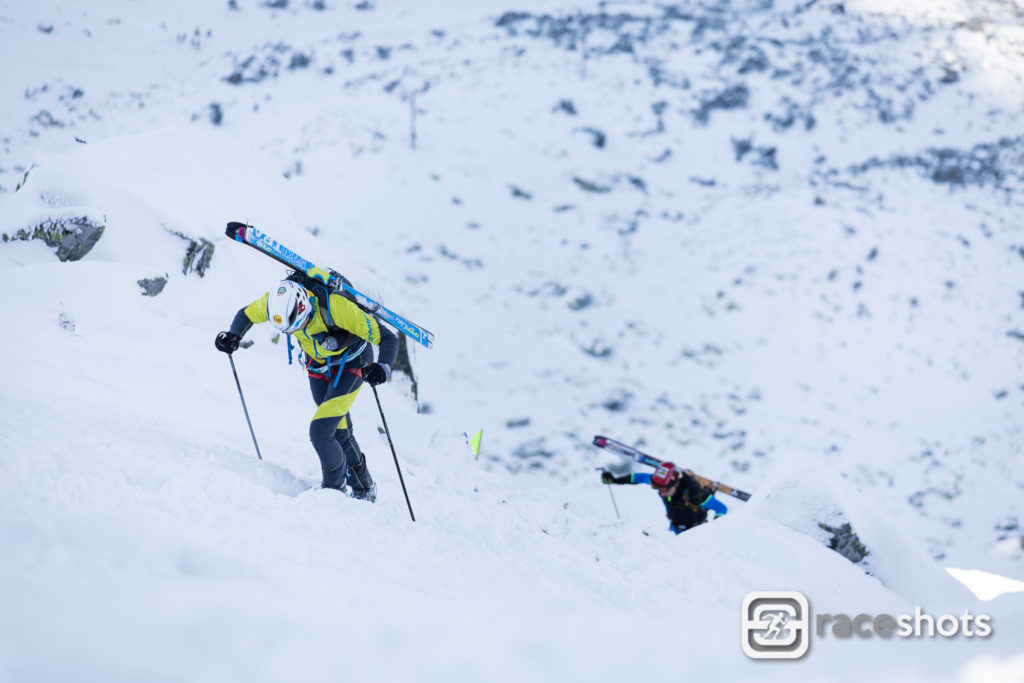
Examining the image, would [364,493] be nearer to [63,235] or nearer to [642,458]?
[642,458]

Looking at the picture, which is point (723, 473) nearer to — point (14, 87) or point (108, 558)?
point (108, 558)

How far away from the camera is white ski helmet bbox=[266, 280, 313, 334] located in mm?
4512

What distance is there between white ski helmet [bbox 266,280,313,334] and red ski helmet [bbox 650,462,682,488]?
4748 millimetres

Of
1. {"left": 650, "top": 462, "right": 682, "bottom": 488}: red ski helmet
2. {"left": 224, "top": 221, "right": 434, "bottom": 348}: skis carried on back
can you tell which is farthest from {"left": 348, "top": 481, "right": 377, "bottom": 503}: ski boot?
{"left": 650, "top": 462, "right": 682, "bottom": 488}: red ski helmet

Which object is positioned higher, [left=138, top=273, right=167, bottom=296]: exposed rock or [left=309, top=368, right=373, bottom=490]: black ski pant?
[left=138, top=273, right=167, bottom=296]: exposed rock

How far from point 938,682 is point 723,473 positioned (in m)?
10.4

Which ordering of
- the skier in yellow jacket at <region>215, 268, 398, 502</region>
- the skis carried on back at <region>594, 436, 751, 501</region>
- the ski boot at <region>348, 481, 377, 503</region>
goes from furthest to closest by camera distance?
the skis carried on back at <region>594, 436, 751, 501</region>, the ski boot at <region>348, 481, 377, 503</region>, the skier in yellow jacket at <region>215, 268, 398, 502</region>

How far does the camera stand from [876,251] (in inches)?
648

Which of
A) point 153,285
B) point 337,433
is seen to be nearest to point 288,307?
point 337,433

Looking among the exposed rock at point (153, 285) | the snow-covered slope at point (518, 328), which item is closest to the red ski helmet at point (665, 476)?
the snow-covered slope at point (518, 328)

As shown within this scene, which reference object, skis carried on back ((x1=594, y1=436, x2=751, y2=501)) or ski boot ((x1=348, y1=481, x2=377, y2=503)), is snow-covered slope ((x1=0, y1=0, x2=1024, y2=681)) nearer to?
ski boot ((x1=348, y1=481, x2=377, y2=503))

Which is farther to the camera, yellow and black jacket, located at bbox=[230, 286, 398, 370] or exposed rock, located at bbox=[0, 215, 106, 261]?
exposed rock, located at bbox=[0, 215, 106, 261]

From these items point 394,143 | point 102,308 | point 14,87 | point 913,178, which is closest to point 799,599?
point 102,308

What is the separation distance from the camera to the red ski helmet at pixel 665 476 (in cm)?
766
